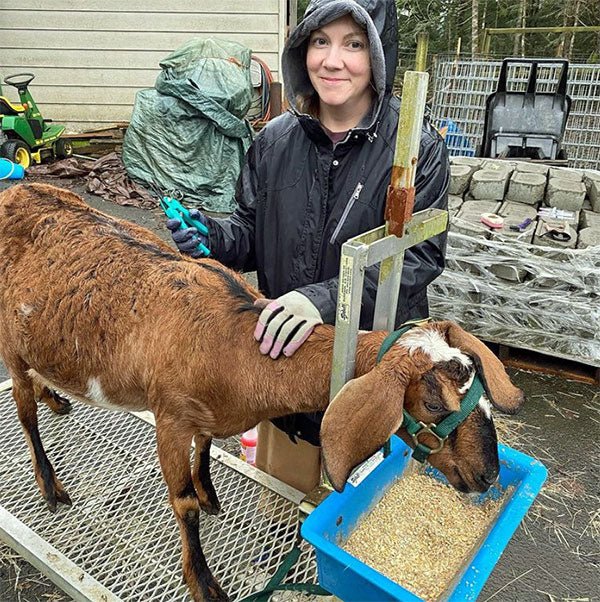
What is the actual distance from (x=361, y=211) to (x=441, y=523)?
3.99 feet

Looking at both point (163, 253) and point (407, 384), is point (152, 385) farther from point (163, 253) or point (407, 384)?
point (407, 384)

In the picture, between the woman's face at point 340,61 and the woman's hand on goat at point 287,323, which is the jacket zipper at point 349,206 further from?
the woman's hand on goat at point 287,323

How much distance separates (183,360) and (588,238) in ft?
11.3

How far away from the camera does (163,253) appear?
8.45 ft

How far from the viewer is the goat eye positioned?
1740 millimetres

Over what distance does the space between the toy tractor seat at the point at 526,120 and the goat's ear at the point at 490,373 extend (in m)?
5.54

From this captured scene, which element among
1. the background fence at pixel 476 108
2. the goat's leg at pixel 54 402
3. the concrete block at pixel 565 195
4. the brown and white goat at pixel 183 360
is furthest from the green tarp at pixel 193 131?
the brown and white goat at pixel 183 360

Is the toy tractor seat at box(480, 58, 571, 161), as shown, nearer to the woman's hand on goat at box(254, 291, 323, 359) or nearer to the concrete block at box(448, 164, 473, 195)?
the concrete block at box(448, 164, 473, 195)

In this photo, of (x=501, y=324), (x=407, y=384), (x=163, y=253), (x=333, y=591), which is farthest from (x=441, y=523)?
(x=501, y=324)

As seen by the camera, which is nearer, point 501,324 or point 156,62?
point 501,324

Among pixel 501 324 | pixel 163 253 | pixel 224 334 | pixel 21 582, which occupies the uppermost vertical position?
pixel 163 253

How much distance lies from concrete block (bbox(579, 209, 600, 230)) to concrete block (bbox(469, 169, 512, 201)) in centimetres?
70

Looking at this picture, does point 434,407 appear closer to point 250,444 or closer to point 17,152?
point 250,444

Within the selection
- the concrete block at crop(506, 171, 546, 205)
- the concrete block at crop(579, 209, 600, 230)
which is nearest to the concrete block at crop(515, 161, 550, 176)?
the concrete block at crop(506, 171, 546, 205)
